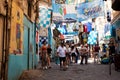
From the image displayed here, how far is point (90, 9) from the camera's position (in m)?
25.0

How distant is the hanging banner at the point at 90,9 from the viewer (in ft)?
80.8

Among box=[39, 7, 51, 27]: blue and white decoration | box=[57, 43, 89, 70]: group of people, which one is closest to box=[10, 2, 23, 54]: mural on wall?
box=[57, 43, 89, 70]: group of people

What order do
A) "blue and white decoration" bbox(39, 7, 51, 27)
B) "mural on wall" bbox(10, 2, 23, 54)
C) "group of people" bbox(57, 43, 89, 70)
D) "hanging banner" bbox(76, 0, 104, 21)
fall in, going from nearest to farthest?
"mural on wall" bbox(10, 2, 23, 54) → "group of people" bbox(57, 43, 89, 70) → "hanging banner" bbox(76, 0, 104, 21) → "blue and white decoration" bbox(39, 7, 51, 27)

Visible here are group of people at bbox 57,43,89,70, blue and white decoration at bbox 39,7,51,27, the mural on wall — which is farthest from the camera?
blue and white decoration at bbox 39,7,51,27

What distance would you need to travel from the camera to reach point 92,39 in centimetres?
3941

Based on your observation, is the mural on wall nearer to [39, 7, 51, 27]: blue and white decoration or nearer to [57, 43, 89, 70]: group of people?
[57, 43, 89, 70]: group of people

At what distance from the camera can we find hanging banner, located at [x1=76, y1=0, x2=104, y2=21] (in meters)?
24.6

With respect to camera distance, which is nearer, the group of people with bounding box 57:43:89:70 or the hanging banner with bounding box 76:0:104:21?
the group of people with bounding box 57:43:89:70

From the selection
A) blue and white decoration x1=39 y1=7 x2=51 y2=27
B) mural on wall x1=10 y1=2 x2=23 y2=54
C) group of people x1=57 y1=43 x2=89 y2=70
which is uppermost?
blue and white decoration x1=39 y1=7 x2=51 y2=27

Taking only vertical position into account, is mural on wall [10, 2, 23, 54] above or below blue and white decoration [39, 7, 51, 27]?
below

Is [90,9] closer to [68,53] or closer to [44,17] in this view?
[44,17]

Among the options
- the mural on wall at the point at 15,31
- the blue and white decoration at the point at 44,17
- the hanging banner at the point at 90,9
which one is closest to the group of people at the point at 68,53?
the hanging banner at the point at 90,9

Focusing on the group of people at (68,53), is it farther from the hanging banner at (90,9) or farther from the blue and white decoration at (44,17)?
the blue and white decoration at (44,17)

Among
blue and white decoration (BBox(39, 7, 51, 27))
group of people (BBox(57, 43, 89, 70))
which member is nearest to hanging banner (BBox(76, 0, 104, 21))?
group of people (BBox(57, 43, 89, 70))
